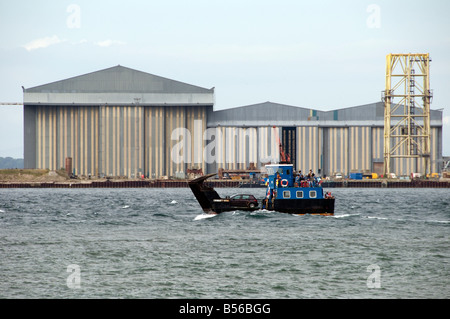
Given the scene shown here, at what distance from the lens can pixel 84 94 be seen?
548 ft

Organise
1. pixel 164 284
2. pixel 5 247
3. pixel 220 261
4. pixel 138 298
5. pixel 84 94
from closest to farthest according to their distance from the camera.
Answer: pixel 138 298 < pixel 164 284 < pixel 220 261 < pixel 5 247 < pixel 84 94

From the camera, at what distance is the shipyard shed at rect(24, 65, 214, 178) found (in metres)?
166

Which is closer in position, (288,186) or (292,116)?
(288,186)

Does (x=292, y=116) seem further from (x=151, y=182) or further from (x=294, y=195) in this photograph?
(x=294, y=195)

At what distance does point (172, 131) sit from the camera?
168 meters

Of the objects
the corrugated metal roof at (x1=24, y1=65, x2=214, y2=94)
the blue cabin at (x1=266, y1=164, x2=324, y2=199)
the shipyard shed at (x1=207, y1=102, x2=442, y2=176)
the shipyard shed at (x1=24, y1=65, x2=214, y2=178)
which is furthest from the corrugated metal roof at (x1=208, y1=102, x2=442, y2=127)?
the blue cabin at (x1=266, y1=164, x2=324, y2=199)

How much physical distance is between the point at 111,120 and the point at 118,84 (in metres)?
9.63

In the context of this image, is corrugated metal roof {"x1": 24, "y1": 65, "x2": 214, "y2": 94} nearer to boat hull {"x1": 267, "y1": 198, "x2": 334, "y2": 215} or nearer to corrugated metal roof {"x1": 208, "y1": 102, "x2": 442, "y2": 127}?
corrugated metal roof {"x1": 208, "y1": 102, "x2": 442, "y2": 127}

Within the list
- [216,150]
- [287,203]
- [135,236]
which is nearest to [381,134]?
[216,150]

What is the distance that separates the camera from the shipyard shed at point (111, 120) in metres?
166

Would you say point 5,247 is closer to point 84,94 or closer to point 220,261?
point 220,261

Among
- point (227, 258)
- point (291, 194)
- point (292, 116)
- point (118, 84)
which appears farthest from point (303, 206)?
point (118, 84)

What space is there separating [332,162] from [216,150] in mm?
28583

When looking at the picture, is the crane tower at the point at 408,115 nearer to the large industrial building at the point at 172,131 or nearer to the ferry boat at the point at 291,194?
the large industrial building at the point at 172,131
